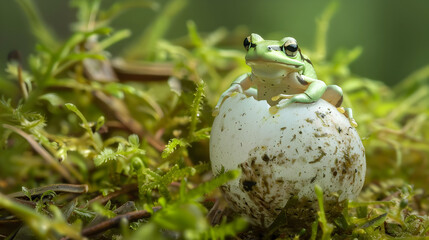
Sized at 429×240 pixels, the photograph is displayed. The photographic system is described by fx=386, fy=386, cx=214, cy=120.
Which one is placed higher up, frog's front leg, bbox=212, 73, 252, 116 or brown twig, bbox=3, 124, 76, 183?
frog's front leg, bbox=212, 73, 252, 116

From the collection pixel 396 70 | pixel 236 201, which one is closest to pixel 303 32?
pixel 396 70

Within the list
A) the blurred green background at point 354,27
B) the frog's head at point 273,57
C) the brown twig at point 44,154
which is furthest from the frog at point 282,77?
the blurred green background at point 354,27

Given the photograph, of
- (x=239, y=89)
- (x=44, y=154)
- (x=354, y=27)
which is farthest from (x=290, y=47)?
(x=354, y=27)

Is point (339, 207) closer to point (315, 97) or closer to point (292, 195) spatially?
point (292, 195)

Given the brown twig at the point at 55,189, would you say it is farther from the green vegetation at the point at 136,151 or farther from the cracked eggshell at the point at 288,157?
the cracked eggshell at the point at 288,157

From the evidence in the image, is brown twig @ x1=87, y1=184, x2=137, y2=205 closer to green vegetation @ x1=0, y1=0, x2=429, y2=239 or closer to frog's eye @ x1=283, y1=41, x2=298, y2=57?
green vegetation @ x1=0, y1=0, x2=429, y2=239

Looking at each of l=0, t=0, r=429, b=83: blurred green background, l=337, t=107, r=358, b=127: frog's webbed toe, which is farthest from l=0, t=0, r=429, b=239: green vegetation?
l=0, t=0, r=429, b=83: blurred green background

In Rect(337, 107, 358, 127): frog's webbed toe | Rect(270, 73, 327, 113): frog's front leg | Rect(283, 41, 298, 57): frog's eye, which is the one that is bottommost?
Rect(337, 107, 358, 127): frog's webbed toe
